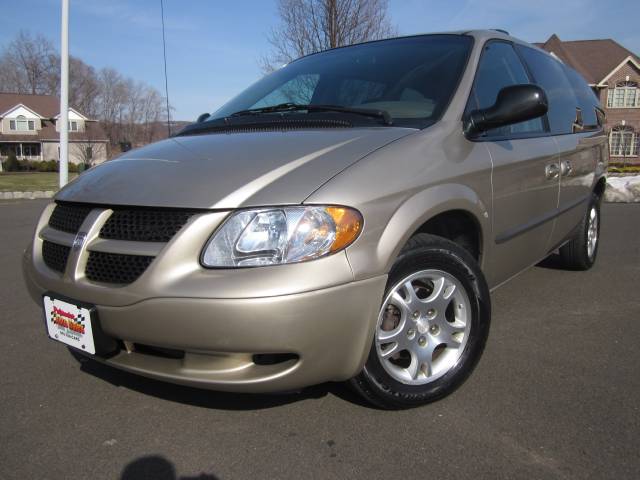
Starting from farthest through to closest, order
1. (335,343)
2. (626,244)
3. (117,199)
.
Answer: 1. (626,244)
2. (117,199)
3. (335,343)

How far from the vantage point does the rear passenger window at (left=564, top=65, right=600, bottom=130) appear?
→ 172 inches

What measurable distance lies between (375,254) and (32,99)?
5762 cm

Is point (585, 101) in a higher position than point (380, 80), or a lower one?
higher

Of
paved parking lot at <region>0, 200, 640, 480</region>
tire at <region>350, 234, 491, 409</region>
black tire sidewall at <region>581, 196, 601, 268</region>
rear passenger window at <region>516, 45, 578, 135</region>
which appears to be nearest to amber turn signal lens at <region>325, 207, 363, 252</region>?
tire at <region>350, 234, 491, 409</region>

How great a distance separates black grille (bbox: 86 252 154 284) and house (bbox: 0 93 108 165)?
47829mm

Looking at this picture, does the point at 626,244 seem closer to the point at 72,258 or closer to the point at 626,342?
the point at 626,342

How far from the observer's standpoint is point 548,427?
2.12 m

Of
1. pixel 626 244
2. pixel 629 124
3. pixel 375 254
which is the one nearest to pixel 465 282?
pixel 375 254

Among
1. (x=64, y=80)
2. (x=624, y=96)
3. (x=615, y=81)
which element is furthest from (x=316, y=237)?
(x=624, y=96)

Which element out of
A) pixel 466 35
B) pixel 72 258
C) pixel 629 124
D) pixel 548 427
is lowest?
pixel 548 427

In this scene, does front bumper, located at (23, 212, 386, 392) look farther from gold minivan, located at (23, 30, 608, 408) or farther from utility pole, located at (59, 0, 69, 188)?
utility pole, located at (59, 0, 69, 188)

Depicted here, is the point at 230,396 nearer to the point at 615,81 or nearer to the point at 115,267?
the point at 115,267

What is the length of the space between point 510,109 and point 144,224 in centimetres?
172

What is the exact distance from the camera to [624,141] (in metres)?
35.3
